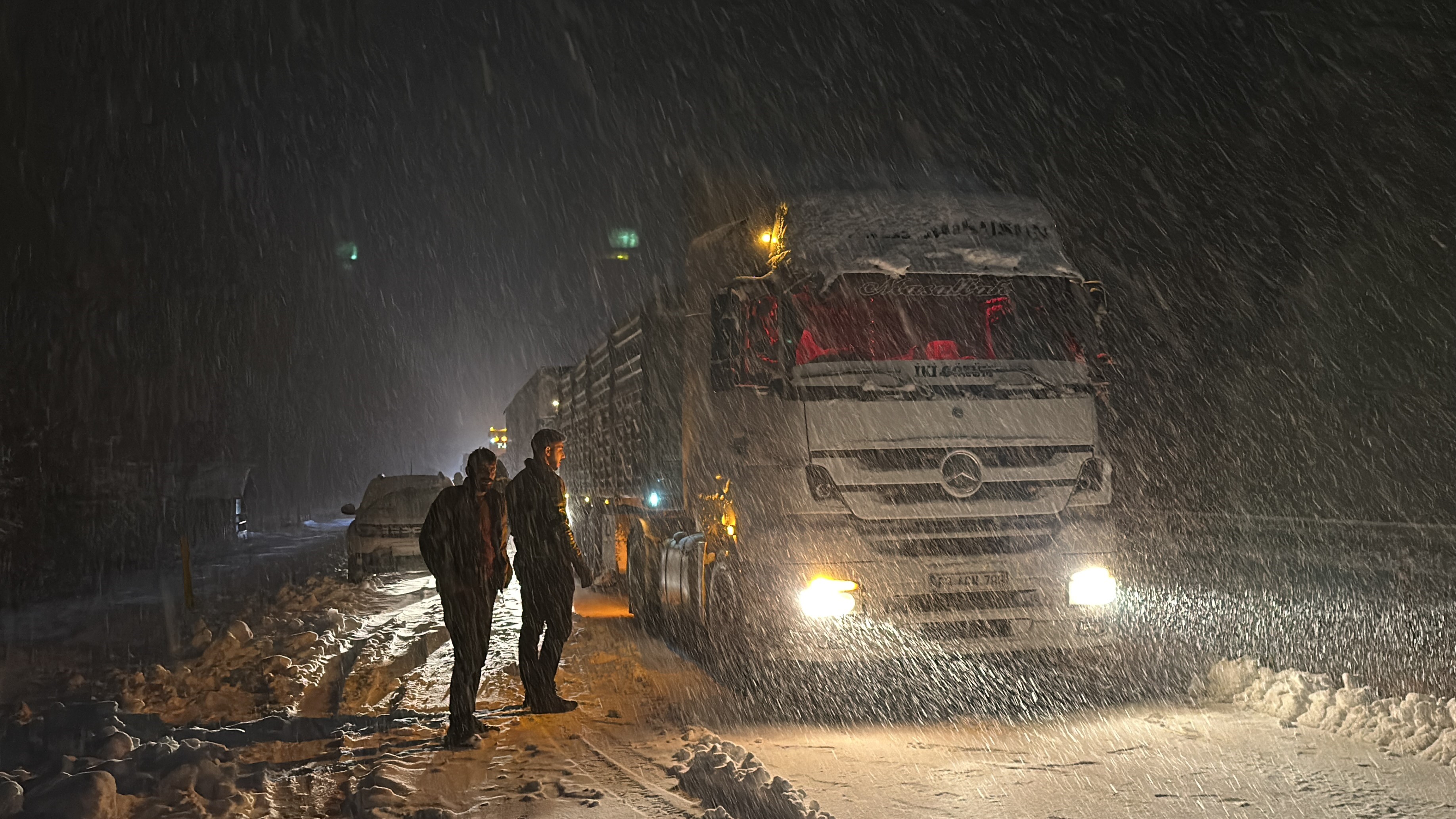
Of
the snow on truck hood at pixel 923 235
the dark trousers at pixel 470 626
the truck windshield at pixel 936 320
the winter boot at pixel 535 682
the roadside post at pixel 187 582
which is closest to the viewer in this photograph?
the dark trousers at pixel 470 626

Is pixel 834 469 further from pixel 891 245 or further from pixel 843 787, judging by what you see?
pixel 843 787

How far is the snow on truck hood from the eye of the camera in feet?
26.5

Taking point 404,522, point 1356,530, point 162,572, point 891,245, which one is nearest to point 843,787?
point 891,245

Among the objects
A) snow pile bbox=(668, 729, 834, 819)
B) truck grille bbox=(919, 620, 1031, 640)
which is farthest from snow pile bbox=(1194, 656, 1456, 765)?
snow pile bbox=(668, 729, 834, 819)

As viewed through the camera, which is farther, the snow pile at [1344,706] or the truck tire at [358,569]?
the truck tire at [358,569]

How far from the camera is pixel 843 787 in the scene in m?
5.49

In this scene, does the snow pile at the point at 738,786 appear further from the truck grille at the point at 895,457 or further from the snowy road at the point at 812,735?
the truck grille at the point at 895,457

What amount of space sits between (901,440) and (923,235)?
5.83 feet

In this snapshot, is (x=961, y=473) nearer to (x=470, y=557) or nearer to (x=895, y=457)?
(x=895, y=457)

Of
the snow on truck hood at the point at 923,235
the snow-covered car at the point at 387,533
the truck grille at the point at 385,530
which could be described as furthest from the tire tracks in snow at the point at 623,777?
the truck grille at the point at 385,530

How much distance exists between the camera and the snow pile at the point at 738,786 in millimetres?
4844

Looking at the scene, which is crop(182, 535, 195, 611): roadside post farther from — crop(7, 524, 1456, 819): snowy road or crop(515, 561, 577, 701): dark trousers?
crop(515, 561, 577, 701): dark trousers

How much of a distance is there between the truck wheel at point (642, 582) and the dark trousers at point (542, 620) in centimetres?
297

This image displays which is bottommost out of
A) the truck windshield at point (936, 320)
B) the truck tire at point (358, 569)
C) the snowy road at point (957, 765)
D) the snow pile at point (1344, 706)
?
the snowy road at point (957, 765)
